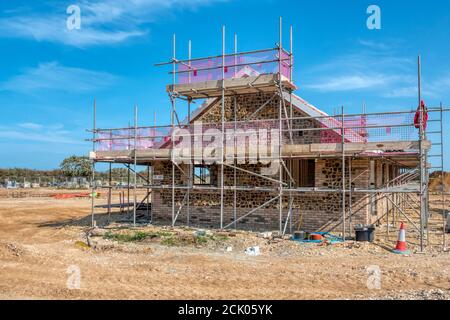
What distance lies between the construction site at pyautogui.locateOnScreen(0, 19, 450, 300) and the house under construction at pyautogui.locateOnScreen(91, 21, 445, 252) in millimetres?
51

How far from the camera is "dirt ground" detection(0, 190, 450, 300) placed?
8.45 metres

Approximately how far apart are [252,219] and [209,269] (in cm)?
651

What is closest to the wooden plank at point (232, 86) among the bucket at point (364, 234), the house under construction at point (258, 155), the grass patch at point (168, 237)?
the house under construction at point (258, 155)

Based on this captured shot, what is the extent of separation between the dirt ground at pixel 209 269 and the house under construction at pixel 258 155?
1.93 meters

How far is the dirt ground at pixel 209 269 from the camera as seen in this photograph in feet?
27.7

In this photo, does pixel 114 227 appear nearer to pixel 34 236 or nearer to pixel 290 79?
pixel 34 236

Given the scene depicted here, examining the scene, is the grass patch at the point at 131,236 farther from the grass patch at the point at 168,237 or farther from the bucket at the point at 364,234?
the bucket at the point at 364,234

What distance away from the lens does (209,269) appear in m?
10.4

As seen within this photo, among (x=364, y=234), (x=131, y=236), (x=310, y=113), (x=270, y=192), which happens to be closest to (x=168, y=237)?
(x=131, y=236)

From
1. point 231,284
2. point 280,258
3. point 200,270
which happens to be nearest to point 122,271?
point 200,270

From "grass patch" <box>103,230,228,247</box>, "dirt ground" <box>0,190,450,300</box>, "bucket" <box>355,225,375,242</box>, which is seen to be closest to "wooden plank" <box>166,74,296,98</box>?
"dirt ground" <box>0,190,450,300</box>

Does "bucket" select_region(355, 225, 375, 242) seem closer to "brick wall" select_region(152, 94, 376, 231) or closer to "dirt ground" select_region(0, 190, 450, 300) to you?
"dirt ground" select_region(0, 190, 450, 300)

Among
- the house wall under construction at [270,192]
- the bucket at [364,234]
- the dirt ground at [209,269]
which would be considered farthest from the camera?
the house wall under construction at [270,192]

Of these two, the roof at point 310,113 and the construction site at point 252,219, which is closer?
the construction site at point 252,219
